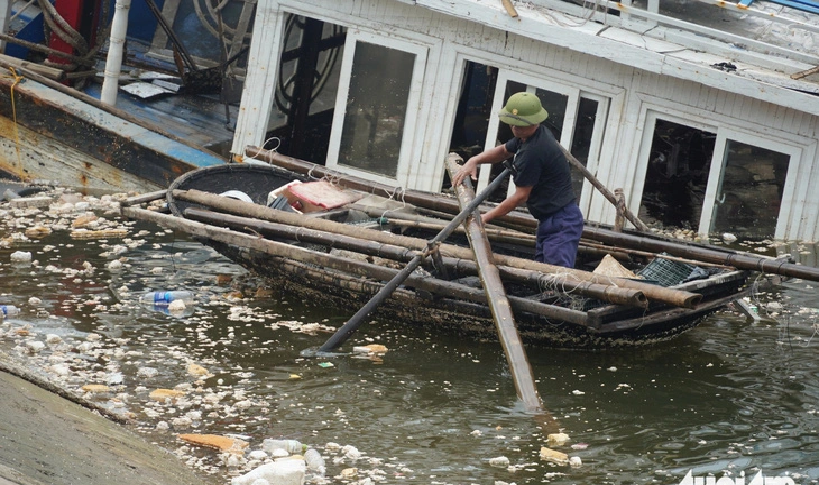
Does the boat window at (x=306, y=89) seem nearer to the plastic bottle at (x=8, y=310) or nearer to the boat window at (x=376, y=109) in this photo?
the boat window at (x=376, y=109)

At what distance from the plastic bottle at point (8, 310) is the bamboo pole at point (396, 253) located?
68.2 inches

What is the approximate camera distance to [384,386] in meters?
7.27

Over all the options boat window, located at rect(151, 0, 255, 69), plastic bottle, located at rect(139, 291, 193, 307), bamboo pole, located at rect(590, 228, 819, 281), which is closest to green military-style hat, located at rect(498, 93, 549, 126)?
bamboo pole, located at rect(590, 228, 819, 281)

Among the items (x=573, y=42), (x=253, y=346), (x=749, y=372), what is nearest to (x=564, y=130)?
(x=573, y=42)

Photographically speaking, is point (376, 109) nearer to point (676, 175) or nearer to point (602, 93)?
point (602, 93)

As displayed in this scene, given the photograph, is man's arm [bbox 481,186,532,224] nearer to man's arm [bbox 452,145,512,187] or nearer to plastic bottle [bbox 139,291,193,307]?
man's arm [bbox 452,145,512,187]

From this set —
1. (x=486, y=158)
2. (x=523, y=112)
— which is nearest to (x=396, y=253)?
(x=486, y=158)

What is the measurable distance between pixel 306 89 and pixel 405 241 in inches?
198

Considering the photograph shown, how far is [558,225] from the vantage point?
26.3 ft

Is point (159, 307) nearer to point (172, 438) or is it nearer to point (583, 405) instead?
point (172, 438)

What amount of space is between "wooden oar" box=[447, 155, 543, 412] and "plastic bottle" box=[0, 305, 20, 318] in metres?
3.99

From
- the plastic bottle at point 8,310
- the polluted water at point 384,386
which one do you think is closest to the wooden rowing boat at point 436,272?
the polluted water at point 384,386

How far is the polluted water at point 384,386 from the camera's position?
6.07 m

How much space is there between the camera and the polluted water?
6.07m
